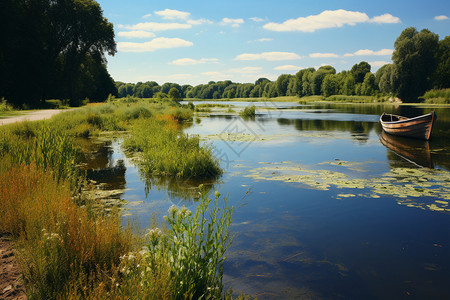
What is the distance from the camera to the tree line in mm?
29156

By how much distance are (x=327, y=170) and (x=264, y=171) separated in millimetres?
2245

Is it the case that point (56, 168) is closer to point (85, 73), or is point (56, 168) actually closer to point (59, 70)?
point (59, 70)

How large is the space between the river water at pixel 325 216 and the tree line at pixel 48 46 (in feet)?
72.8

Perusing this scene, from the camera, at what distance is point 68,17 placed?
38969mm

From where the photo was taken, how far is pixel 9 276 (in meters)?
3.72

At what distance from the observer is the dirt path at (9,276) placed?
11.0 ft

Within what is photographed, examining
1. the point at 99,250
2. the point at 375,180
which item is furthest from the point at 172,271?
the point at 375,180

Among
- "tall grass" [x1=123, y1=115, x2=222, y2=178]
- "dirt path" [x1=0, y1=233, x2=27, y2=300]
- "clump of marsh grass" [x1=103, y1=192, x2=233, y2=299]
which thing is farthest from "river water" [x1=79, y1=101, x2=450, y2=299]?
"dirt path" [x1=0, y1=233, x2=27, y2=300]

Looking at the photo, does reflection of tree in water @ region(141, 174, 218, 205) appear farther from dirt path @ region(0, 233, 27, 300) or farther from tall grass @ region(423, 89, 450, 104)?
tall grass @ region(423, 89, 450, 104)

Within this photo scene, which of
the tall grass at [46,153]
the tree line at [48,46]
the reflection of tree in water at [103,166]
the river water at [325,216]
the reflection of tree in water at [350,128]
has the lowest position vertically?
the river water at [325,216]

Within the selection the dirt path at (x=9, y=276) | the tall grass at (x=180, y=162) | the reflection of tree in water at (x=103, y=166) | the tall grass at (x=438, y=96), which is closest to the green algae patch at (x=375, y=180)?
the tall grass at (x=180, y=162)

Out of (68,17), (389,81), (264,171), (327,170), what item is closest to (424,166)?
(327,170)

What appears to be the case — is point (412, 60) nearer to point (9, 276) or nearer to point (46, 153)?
point (46, 153)

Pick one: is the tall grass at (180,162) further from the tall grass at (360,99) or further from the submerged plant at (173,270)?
the tall grass at (360,99)
